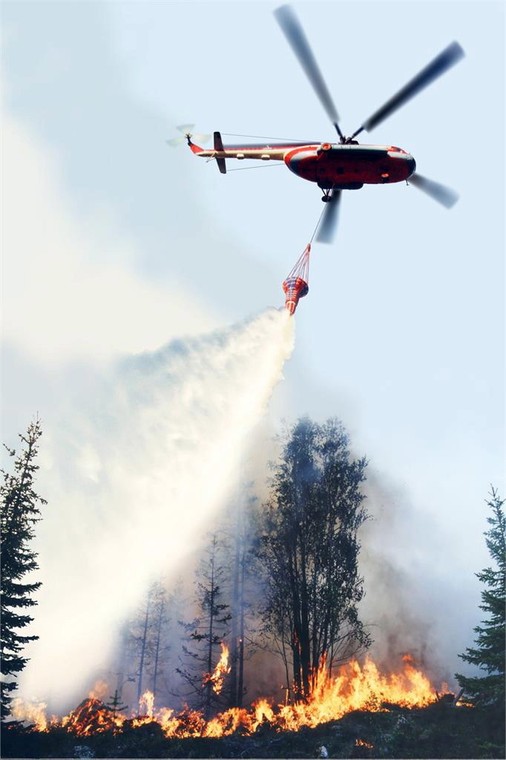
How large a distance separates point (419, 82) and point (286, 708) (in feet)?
103

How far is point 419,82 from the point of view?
14.3m

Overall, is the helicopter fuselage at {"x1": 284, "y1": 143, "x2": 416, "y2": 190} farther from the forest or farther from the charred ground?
the charred ground

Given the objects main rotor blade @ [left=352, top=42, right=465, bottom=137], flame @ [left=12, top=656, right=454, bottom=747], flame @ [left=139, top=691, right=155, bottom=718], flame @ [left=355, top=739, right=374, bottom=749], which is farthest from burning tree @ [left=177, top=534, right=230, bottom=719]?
main rotor blade @ [left=352, top=42, right=465, bottom=137]

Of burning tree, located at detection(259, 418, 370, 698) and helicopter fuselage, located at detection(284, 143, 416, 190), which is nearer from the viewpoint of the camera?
helicopter fuselage, located at detection(284, 143, 416, 190)

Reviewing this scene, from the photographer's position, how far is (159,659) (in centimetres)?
3322

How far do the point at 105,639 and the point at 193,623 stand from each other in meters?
6.37

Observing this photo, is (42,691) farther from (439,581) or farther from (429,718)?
(439,581)

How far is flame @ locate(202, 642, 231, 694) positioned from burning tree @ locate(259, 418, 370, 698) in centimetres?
357

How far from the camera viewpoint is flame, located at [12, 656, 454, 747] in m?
25.5

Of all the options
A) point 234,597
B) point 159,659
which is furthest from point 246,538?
point 159,659

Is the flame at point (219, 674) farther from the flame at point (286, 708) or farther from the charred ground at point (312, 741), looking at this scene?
the charred ground at point (312, 741)

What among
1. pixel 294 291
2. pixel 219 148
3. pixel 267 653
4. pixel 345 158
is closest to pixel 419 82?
pixel 345 158

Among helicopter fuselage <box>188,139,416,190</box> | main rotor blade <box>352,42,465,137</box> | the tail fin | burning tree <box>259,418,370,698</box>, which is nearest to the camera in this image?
main rotor blade <box>352,42,465,137</box>

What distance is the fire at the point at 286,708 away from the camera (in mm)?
25516
